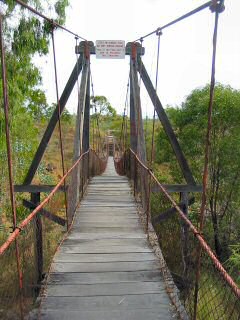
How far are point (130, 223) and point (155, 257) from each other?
3.00ft

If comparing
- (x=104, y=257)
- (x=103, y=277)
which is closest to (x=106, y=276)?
(x=103, y=277)

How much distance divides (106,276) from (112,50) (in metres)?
3.20

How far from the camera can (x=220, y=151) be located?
8859mm

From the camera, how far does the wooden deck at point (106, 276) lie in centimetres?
200

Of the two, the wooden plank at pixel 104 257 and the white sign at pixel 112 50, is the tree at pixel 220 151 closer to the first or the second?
the white sign at pixel 112 50

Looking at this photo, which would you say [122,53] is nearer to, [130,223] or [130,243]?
[130,223]

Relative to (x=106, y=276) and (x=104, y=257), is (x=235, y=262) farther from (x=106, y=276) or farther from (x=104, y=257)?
(x=106, y=276)

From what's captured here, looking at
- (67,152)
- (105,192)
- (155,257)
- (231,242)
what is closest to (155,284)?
(155,257)

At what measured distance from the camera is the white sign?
4.66 meters

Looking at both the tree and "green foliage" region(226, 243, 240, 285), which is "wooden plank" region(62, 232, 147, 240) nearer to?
"green foliage" region(226, 243, 240, 285)

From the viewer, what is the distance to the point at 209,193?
9422 millimetres

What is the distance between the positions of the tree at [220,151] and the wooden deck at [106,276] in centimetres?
559

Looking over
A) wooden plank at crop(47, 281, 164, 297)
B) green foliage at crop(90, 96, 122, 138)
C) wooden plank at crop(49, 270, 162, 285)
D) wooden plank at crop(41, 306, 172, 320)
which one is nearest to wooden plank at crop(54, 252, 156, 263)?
wooden plank at crop(49, 270, 162, 285)

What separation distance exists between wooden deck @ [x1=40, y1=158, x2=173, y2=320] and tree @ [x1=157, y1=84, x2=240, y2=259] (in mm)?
5585
